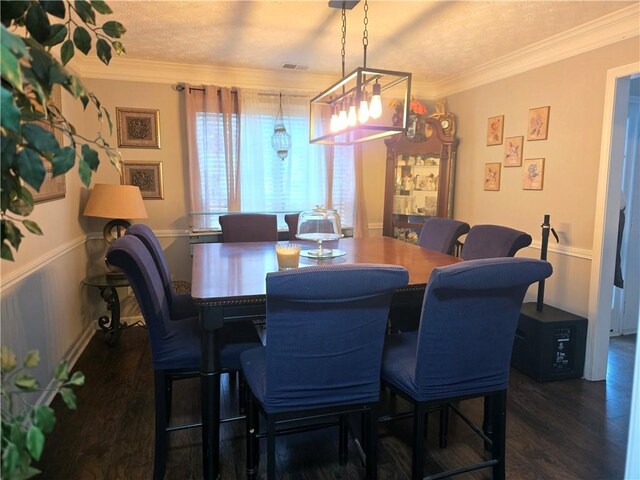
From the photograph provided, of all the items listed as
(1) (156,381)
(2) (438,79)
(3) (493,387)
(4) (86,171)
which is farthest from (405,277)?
(2) (438,79)

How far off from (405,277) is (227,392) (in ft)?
5.72

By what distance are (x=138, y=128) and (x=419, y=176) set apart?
8.88 feet

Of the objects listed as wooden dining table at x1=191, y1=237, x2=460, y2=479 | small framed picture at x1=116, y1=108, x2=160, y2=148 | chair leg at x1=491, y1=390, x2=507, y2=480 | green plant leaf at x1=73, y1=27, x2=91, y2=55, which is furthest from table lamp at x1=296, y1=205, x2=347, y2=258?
small framed picture at x1=116, y1=108, x2=160, y2=148

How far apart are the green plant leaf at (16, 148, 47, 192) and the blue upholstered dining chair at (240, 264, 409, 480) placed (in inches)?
29.1

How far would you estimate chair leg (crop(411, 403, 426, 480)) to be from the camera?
171cm

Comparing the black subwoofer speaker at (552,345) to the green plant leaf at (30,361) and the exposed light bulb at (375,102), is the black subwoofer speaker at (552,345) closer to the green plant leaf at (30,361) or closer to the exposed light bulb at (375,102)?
the exposed light bulb at (375,102)

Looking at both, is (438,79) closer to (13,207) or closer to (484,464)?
(484,464)

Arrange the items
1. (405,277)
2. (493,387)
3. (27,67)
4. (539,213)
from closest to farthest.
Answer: (27,67) < (405,277) < (493,387) < (539,213)

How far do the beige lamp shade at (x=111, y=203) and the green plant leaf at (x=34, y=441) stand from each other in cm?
290

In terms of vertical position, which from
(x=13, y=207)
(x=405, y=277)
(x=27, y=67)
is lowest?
(x=405, y=277)

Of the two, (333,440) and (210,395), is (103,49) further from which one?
(333,440)

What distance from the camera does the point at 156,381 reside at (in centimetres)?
189

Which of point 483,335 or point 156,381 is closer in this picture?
point 483,335

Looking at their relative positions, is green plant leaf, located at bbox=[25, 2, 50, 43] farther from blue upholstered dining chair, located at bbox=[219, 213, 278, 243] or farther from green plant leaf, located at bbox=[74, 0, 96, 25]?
blue upholstered dining chair, located at bbox=[219, 213, 278, 243]
